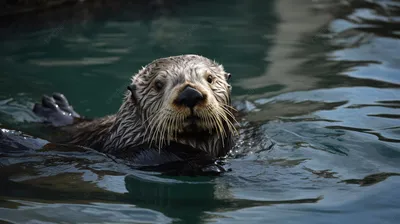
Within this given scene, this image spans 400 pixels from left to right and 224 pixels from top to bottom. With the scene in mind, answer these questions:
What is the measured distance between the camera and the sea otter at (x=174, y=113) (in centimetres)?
507

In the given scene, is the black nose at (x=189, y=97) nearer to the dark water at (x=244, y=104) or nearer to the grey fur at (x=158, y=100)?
the grey fur at (x=158, y=100)

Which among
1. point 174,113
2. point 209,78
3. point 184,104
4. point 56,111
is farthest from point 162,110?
point 56,111

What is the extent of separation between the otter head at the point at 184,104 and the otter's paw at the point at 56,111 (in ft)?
4.08

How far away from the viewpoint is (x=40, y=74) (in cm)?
824

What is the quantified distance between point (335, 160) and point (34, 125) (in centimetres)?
307

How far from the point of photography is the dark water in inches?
182

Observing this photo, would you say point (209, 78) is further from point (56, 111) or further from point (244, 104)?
point (56, 111)

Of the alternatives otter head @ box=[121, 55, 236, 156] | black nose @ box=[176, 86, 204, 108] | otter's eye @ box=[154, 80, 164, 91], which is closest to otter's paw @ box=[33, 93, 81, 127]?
otter head @ box=[121, 55, 236, 156]

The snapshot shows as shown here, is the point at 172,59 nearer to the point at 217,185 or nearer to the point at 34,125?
the point at 217,185

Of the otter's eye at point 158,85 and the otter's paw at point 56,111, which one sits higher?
the otter's eye at point 158,85

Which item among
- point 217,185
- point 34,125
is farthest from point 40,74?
point 217,185

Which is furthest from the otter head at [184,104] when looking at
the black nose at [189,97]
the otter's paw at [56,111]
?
the otter's paw at [56,111]

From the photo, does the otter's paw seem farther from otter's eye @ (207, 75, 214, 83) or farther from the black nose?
the black nose

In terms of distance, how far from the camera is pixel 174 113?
5070mm
